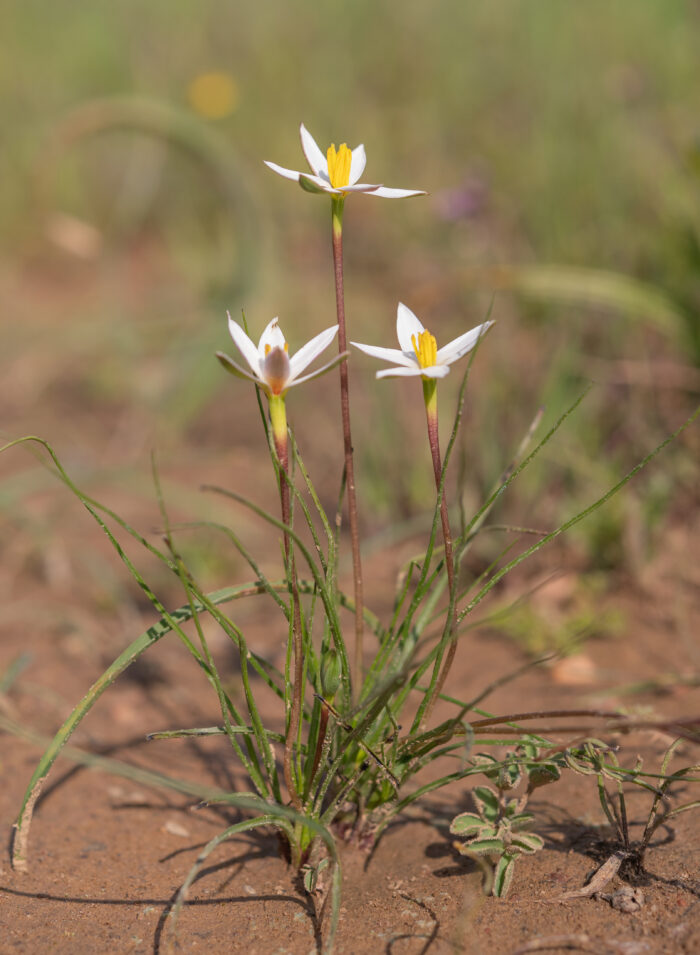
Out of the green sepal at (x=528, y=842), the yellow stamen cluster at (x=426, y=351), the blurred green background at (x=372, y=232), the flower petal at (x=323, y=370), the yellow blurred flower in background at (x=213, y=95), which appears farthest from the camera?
the yellow blurred flower in background at (x=213, y=95)

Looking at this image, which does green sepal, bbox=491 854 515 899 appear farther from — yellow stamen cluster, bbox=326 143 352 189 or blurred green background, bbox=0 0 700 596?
blurred green background, bbox=0 0 700 596

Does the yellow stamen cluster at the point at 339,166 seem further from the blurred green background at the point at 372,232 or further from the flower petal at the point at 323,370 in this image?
the blurred green background at the point at 372,232

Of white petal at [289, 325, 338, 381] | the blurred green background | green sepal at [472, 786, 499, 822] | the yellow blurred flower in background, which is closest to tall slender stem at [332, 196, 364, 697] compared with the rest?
white petal at [289, 325, 338, 381]

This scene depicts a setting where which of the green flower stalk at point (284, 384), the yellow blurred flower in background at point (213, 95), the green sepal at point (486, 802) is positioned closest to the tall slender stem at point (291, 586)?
the green flower stalk at point (284, 384)

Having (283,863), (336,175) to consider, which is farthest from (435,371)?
(283,863)

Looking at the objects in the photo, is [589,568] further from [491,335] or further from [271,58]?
[271,58]

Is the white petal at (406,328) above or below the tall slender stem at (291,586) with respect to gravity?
above

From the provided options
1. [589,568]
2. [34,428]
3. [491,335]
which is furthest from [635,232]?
[34,428]
